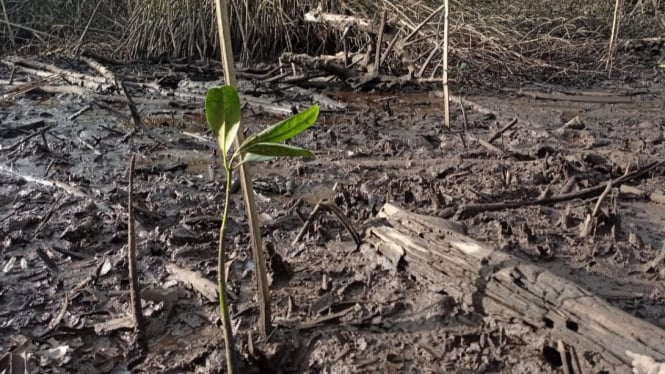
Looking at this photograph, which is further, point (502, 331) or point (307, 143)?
point (307, 143)

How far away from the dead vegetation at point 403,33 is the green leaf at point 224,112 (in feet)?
12.3

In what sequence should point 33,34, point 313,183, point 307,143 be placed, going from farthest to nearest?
point 33,34 < point 307,143 < point 313,183

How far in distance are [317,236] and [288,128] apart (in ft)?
3.66

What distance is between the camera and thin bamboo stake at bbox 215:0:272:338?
1.65m

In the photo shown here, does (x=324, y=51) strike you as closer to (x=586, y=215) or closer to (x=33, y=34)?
(x=33, y=34)

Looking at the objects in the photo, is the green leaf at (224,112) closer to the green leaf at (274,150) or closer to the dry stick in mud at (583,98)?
the green leaf at (274,150)

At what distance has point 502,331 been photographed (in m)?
1.93

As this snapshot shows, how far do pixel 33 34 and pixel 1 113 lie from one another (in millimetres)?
3924

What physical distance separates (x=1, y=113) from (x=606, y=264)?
168 inches

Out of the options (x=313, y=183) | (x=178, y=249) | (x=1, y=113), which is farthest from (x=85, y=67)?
(x=178, y=249)

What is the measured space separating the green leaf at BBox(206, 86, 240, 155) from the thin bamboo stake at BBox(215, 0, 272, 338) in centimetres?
9

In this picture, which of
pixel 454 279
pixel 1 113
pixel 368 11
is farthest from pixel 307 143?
pixel 368 11

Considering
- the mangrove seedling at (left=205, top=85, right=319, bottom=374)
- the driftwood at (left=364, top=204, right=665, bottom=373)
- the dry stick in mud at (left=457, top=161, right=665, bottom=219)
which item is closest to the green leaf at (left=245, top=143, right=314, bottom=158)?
the mangrove seedling at (left=205, top=85, right=319, bottom=374)

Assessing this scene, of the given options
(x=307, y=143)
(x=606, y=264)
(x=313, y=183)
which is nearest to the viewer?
(x=606, y=264)
